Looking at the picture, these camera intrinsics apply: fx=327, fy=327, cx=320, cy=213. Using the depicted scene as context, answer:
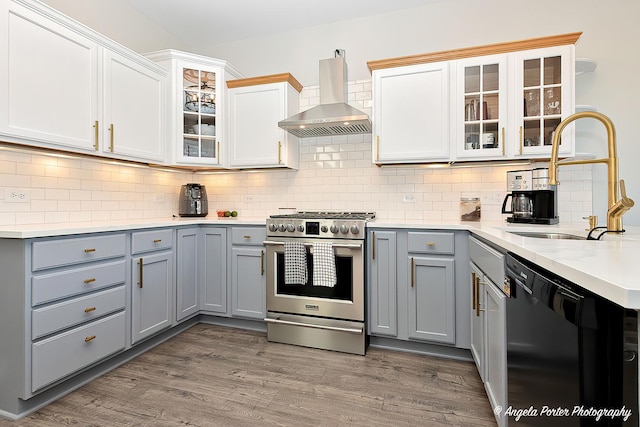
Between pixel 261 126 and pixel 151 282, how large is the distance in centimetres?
172

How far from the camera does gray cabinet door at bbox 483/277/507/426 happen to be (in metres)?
1.41

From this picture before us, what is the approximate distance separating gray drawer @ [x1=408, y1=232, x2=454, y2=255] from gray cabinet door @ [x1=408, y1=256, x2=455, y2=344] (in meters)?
0.06

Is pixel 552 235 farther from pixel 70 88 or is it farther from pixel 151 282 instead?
pixel 70 88

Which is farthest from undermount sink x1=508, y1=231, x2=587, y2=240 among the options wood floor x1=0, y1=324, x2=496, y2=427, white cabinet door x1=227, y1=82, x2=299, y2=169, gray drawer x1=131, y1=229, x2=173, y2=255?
gray drawer x1=131, y1=229, x2=173, y2=255

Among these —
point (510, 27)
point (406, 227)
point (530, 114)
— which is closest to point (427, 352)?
point (406, 227)

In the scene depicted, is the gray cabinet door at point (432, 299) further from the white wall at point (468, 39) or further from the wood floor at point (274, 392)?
the white wall at point (468, 39)

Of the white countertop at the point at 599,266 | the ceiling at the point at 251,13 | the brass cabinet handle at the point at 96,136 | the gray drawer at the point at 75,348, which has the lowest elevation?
the gray drawer at the point at 75,348

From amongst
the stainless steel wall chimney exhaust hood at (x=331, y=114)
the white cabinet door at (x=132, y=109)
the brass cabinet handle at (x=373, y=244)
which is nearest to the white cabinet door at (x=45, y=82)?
the white cabinet door at (x=132, y=109)

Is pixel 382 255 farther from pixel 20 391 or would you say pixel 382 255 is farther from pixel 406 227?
pixel 20 391

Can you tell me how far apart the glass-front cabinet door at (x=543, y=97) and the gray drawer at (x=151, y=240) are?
9.27 feet

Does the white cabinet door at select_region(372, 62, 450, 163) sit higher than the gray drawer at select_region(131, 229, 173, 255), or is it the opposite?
the white cabinet door at select_region(372, 62, 450, 163)

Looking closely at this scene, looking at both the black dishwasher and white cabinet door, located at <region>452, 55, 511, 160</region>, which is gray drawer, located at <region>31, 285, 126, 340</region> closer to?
the black dishwasher

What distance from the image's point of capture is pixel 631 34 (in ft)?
8.37

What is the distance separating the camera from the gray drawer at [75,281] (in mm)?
1727
